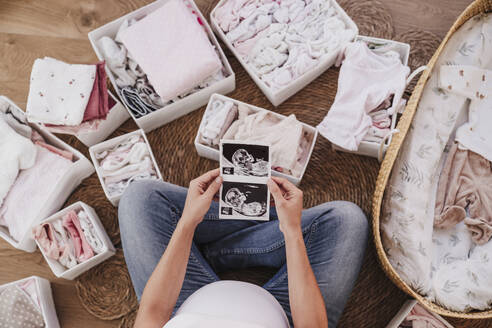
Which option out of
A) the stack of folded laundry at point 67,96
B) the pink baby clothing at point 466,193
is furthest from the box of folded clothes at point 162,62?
the pink baby clothing at point 466,193

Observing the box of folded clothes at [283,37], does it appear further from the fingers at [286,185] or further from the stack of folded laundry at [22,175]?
the stack of folded laundry at [22,175]

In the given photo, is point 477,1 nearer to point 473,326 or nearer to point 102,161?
point 473,326

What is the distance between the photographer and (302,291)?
832mm

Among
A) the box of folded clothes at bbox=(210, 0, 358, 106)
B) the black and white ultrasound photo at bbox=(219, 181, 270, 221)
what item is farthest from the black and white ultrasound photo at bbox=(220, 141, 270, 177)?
the box of folded clothes at bbox=(210, 0, 358, 106)

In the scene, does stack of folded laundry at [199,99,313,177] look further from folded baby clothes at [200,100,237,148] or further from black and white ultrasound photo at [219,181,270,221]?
black and white ultrasound photo at [219,181,270,221]

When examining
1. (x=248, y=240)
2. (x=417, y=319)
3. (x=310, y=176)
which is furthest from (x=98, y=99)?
(x=417, y=319)

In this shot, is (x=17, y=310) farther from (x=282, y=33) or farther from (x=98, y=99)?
(x=282, y=33)

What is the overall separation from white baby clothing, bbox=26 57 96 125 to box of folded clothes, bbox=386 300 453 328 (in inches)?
46.4

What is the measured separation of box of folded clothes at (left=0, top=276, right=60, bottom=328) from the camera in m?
1.14

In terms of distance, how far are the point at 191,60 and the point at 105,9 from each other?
0.55 m

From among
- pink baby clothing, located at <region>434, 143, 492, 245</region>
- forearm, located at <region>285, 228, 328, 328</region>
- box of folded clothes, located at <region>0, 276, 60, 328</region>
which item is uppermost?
forearm, located at <region>285, 228, 328, 328</region>

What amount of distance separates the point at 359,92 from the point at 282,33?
14.1 inches

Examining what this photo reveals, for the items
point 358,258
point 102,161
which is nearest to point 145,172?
point 102,161

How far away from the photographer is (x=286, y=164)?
48.6 inches
